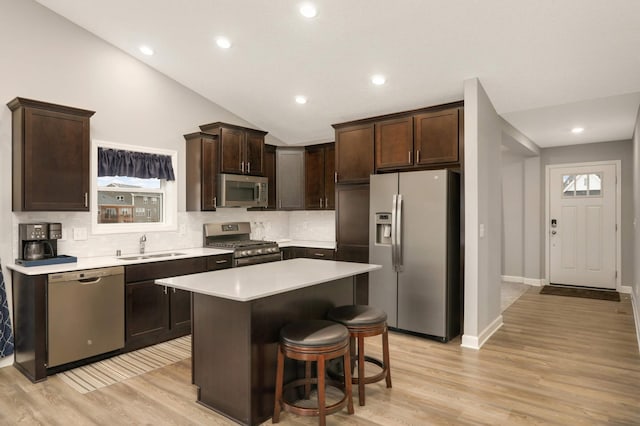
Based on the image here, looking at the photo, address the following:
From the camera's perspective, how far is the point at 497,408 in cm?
266

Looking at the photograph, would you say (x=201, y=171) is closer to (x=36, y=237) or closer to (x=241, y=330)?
(x=36, y=237)

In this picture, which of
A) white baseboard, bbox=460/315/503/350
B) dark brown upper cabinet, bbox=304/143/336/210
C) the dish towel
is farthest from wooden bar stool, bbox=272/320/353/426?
dark brown upper cabinet, bbox=304/143/336/210

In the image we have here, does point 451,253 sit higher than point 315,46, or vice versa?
point 315,46

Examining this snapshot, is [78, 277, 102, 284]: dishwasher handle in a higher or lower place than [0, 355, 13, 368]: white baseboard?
higher

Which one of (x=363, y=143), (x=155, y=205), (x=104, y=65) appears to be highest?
(x=104, y=65)

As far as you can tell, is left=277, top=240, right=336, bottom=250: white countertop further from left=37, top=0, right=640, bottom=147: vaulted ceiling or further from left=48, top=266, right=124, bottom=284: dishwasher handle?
left=48, top=266, right=124, bottom=284: dishwasher handle

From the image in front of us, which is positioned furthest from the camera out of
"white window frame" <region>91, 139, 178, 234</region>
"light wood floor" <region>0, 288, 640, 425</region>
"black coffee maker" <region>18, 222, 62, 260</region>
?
"white window frame" <region>91, 139, 178, 234</region>

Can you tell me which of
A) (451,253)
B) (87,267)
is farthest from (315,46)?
(87,267)

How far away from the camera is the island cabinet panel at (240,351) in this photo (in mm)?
2414

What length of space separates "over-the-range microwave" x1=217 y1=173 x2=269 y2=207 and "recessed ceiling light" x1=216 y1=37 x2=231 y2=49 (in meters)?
1.58

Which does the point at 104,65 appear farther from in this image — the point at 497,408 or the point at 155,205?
the point at 497,408

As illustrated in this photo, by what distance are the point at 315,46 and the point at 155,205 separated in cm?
268

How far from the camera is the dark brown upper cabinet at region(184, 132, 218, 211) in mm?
4875

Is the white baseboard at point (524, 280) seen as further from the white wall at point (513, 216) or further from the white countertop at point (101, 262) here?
the white countertop at point (101, 262)
